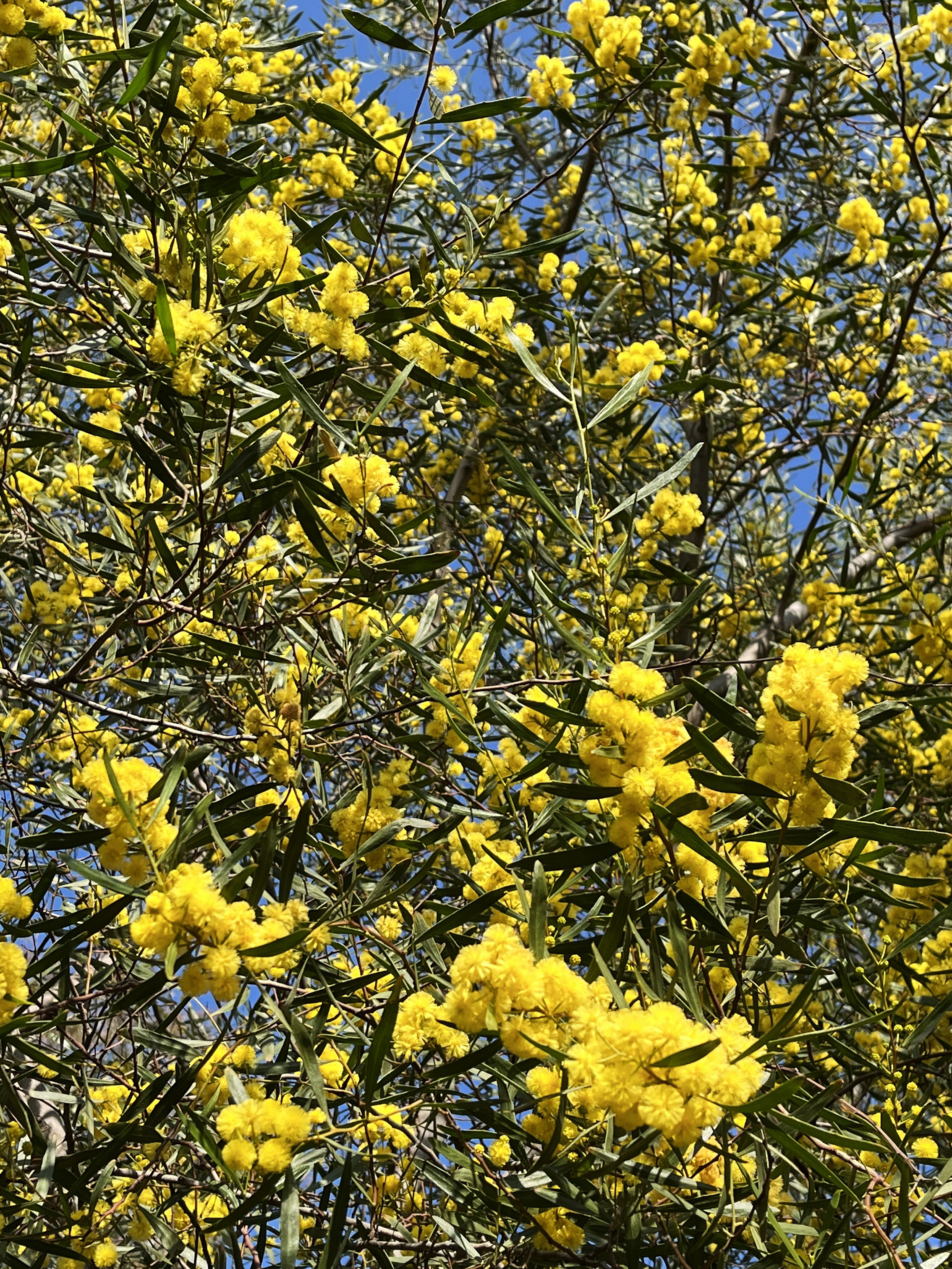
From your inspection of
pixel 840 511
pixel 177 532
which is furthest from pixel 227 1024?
pixel 840 511

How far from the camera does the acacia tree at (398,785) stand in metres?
1.27

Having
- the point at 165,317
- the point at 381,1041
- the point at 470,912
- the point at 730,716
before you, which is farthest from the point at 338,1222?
the point at 165,317

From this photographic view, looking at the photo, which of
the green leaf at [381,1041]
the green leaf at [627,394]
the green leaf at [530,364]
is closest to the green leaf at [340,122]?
the green leaf at [530,364]

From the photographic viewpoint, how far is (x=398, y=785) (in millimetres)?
1932

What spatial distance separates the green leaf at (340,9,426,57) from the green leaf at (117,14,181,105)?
0.26 meters

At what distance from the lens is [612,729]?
51.6 inches

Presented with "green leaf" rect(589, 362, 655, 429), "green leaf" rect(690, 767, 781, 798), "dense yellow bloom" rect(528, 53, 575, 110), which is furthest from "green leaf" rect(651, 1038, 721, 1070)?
"dense yellow bloom" rect(528, 53, 575, 110)

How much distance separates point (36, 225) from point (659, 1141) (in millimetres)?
2134

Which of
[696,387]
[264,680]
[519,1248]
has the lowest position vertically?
[519,1248]

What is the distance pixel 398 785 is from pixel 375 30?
47.2 inches

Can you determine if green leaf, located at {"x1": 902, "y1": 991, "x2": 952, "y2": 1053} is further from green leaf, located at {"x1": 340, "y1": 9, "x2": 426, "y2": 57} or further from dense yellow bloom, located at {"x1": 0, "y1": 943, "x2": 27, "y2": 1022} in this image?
green leaf, located at {"x1": 340, "y1": 9, "x2": 426, "y2": 57}

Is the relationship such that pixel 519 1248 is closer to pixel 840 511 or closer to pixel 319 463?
pixel 319 463

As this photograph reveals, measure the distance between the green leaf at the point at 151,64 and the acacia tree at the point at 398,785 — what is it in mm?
12

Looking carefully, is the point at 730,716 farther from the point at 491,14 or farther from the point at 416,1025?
the point at 491,14
